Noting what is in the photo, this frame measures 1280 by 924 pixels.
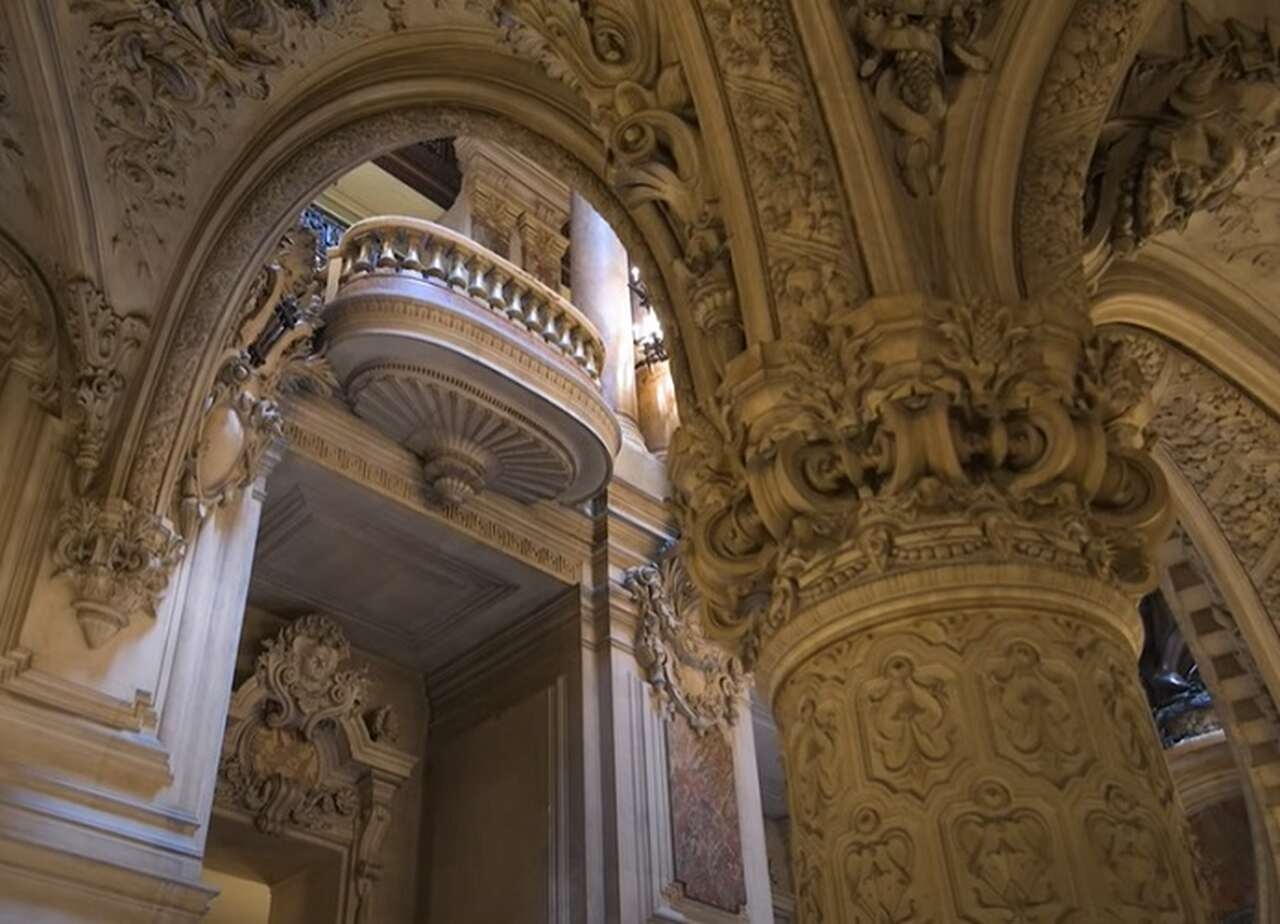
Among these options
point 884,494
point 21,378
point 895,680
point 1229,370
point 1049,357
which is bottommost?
point 895,680

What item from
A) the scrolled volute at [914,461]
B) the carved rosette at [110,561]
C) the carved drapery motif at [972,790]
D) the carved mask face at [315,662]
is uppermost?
the carved mask face at [315,662]

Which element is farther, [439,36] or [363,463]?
[363,463]

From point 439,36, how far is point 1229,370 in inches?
143

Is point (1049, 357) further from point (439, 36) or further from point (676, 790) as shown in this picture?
point (676, 790)

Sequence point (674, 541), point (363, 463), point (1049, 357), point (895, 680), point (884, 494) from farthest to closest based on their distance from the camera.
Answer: point (674, 541)
point (363, 463)
point (1049, 357)
point (884, 494)
point (895, 680)

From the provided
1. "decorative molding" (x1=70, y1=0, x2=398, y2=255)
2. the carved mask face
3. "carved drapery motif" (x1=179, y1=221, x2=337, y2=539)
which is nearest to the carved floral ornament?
the carved mask face

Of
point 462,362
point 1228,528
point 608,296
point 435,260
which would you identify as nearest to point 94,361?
point 462,362

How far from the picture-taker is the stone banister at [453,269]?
7574 millimetres

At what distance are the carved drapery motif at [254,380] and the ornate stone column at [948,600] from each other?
3.75m

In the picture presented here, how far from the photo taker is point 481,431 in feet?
25.5

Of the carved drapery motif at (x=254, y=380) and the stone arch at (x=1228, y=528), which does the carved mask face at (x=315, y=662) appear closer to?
the carved drapery motif at (x=254, y=380)

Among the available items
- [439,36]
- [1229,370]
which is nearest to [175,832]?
[439,36]

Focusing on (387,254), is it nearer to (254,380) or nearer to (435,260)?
(435,260)

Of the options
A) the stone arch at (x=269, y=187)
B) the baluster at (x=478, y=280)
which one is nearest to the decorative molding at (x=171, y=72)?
the stone arch at (x=269, y=187)
